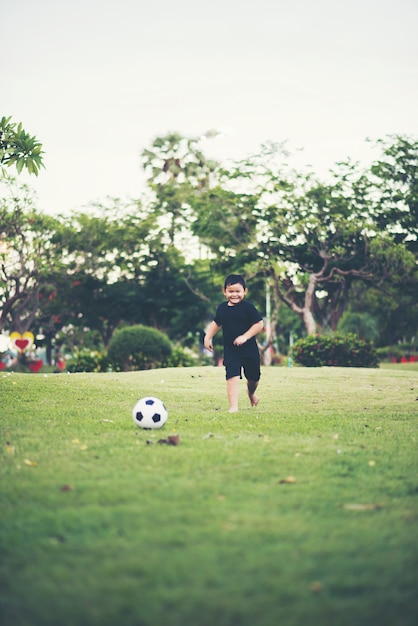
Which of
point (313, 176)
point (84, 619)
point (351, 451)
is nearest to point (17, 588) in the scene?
point (84, 619)

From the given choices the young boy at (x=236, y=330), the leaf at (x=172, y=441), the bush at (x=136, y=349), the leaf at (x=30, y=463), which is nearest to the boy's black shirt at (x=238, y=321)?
the young boy at (x=236, y=330)

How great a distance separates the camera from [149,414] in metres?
7.14

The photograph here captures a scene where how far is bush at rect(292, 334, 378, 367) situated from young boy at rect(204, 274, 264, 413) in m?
15.7

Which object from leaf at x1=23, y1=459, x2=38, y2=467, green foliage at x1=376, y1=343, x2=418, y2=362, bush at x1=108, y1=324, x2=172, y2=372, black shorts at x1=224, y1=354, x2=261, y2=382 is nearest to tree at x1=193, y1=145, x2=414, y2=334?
bush at x1=108, y1=324, x2=172, y2=372

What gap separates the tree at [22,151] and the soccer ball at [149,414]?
3.34 meters

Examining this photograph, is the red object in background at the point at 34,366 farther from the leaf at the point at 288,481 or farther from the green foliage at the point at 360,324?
the leaf at the point at 288,481

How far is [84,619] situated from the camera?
8.44 feet

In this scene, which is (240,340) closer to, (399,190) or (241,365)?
(241,365)

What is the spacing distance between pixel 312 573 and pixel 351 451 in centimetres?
297

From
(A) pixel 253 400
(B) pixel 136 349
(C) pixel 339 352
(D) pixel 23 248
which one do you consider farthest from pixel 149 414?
(D) pixel 23 248

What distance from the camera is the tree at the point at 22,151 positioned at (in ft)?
28.2

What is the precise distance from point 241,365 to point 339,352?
52.3 feet

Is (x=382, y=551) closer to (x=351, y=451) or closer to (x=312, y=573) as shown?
(x=312, y=573)

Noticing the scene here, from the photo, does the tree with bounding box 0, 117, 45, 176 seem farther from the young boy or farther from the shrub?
the shrub
